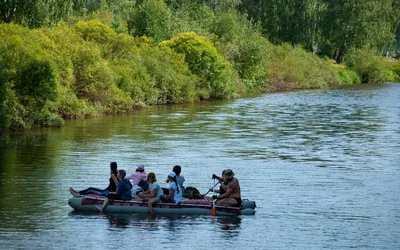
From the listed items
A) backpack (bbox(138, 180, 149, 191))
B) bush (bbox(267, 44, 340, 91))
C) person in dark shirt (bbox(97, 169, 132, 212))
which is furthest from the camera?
bush (bbox(267, 44, 340, 91))

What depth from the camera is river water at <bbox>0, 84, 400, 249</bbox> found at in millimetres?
23312

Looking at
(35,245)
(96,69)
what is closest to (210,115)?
(96,69)

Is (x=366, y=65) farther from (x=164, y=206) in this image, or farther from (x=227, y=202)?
(x=164, y=206)

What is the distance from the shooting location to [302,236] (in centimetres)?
2350

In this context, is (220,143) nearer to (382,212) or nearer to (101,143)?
(101,143)

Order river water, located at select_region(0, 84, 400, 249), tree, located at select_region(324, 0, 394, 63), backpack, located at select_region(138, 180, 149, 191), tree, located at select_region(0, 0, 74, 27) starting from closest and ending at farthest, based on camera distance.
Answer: river water, located at select_region(0, 84, 400, 249) < backpack, located at select_region(138, 180, 149, 191) < tree, located at select_region(0, 0, 74, 27) < tree, located at select_region(324, 0, 394, 63)

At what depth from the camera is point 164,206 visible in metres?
25.9

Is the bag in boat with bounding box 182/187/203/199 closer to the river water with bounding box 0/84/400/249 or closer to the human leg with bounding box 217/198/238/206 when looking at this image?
the human leg with bounding box 217/198/238/206

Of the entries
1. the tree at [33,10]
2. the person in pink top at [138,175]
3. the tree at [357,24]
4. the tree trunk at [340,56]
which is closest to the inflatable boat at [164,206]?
the person in pink top at [138,175]

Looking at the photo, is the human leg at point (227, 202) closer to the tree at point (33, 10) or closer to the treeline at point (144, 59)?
the treeline at point (144, 59)

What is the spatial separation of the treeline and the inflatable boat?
1640 cm

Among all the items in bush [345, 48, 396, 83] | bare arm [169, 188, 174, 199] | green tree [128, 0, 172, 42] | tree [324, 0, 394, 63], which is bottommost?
bare arm [169, 188, 174, 199]

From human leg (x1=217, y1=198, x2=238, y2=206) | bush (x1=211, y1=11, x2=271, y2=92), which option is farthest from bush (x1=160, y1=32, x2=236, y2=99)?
human leg (x1=217, y1=198, x2=238, y2=206)

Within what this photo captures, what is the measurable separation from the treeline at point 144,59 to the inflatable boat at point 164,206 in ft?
53.8
